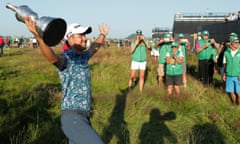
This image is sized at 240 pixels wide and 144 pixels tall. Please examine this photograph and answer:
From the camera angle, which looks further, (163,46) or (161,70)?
(161,70)

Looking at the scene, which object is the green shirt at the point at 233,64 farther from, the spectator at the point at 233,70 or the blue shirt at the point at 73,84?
the blue shirt at the point at 73,84

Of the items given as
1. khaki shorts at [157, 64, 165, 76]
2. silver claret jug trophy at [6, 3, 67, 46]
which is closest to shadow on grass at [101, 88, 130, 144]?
silver claret jug trophy at [6, 3, 67, 46]

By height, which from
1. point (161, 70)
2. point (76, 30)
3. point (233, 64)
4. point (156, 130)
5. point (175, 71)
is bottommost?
point (156, 130)

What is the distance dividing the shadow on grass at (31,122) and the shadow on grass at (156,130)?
1.42 meters

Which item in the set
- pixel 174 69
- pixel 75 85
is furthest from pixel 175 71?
pixel 75 85

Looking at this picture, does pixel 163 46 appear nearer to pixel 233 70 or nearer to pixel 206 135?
pixel 233 70

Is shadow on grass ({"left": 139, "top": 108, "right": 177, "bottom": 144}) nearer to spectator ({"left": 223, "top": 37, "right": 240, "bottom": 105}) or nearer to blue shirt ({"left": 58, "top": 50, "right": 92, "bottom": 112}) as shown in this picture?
spectator ({"left": 223, "top": 37, "right": 240, "bottom": 105})

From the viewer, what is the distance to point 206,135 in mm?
5367

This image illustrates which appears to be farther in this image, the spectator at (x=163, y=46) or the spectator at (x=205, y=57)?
the spectator at (x=163, y=46)

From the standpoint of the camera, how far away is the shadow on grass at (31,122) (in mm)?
4738

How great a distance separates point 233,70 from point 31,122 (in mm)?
4648

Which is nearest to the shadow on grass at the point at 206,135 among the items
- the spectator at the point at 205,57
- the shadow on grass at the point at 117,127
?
the shadow on grass at the point at 117,127

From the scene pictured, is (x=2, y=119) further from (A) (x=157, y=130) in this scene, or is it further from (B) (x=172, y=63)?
(B) (x=172, y=63)

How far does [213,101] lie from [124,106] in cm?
217
